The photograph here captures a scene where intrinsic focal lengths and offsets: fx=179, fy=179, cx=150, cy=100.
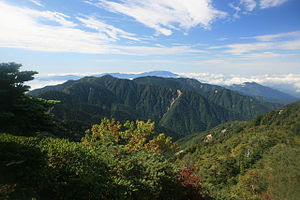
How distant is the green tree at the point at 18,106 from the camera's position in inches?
561

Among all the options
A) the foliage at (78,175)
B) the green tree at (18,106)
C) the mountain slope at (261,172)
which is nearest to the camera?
the foliage at (78,175)

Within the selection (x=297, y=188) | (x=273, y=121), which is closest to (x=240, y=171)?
(x=297, y=188)

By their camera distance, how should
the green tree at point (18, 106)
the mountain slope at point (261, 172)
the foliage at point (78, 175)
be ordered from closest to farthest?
the foliage at point (78, 175) < the green tree at point (18, 106) < the mountain slope at point (261, 172)

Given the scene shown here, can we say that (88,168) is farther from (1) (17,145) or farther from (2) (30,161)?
(1) (17,145)

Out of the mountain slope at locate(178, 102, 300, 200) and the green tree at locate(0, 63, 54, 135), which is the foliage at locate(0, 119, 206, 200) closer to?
the green tree at locate(0, 63, 54, 135)

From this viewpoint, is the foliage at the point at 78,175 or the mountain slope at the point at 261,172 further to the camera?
the mountain slope at the point at 261,172

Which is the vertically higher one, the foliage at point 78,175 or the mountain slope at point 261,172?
the foliage at point 78,175

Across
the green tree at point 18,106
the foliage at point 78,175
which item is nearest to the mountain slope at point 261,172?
the foliage at point 78,175

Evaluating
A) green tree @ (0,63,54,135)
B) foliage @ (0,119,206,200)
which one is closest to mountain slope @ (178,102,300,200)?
foliage @ (0,119,206,200)

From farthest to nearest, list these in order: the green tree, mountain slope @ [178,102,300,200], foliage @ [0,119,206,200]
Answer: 1. mountain slope @ [178,102,300,200]
2. the green tree
3. foliage @ [0,119,206,200]

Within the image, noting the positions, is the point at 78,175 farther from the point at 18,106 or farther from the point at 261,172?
the point at 261,172

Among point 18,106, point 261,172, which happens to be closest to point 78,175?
point 18,106

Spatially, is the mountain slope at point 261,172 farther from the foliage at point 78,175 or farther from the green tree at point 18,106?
the green tree at point 18,106

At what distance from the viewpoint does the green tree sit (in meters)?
14.3
